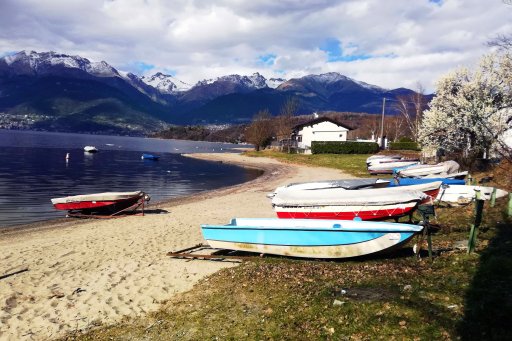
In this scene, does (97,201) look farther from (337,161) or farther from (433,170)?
(337,161)

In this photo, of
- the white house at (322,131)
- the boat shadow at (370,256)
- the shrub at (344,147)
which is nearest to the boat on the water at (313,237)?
the boat shadow at (370,256)

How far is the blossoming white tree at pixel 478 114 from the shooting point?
91.2 feet

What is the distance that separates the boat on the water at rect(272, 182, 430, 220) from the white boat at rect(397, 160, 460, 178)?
13.6 m

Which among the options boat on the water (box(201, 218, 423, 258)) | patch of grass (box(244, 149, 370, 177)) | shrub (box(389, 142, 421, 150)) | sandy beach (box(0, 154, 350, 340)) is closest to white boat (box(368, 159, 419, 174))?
patch of grass (box(244, 149, 370, 177))

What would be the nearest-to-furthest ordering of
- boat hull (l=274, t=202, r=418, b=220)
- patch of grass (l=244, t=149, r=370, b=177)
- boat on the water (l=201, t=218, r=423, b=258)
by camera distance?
boat on the water (l=201, t=218, r=423, b=258)
boat hull (l=274, t=202, r=418, b=220)
patch of grass (l=244, t=149, r=370, b=177)

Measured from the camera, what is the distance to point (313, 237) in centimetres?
1206

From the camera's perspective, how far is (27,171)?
51.5 metres

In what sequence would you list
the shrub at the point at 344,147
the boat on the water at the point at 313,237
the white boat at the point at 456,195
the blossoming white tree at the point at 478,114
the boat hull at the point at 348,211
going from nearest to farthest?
1. the boat on the water at the point at 313,237
2. the boat hull at the point at 348,211
3. the white boat at the point at 456,195
4. the blossoming white tree at the point at 478,114
5. the shrub at the point at 344,147

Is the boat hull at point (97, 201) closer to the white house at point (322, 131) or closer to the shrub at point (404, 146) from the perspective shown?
the shrub at point (404, 146)

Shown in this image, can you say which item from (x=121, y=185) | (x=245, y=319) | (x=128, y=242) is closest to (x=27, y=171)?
(x=121, y=185)

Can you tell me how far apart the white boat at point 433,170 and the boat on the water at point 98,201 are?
20.2m

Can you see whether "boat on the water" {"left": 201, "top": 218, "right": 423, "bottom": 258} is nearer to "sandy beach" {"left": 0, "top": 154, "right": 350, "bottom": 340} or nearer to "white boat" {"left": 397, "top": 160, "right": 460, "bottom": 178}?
"sandy beach" {"left": 0, "top": 154, "right": 350, "bottom": 340}

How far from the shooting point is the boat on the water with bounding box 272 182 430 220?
14.9 m

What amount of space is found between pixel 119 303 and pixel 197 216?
13.5 metres
